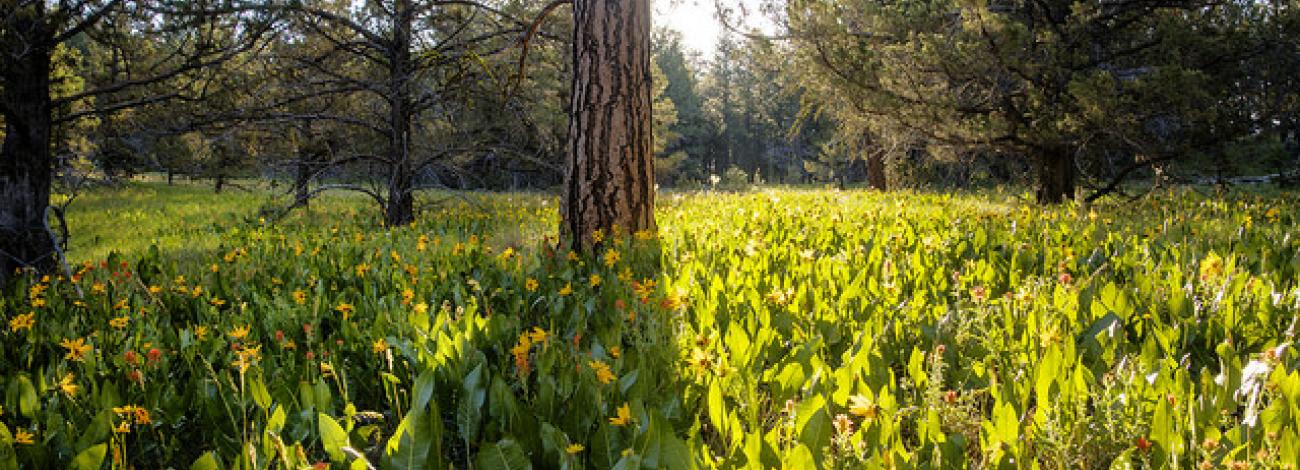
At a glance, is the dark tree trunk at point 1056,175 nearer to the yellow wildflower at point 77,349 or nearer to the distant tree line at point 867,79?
the distant tree line at point 867,79

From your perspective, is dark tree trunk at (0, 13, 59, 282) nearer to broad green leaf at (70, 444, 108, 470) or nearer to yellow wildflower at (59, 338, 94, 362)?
yellow wildflower at (59, 338, 94, 362)

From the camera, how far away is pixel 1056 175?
9.78 metres

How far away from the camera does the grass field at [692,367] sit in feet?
5.33

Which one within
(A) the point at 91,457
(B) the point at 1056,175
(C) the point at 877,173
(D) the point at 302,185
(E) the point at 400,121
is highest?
(E) the point at 400,121

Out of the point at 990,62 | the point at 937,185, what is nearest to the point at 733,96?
the point at 937,185

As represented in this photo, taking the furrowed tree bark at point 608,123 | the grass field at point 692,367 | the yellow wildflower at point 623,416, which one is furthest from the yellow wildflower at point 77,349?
the furrowed tree bark at point 608,123

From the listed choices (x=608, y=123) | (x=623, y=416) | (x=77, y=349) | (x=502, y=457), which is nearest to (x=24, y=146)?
(x=77, y=349)

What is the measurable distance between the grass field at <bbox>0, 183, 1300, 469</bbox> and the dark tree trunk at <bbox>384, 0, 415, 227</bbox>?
15.5 ft

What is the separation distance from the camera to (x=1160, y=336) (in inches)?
88.0

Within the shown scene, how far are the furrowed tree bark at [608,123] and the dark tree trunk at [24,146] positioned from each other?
3.69 meters

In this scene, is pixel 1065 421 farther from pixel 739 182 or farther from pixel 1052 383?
pixel 739 182

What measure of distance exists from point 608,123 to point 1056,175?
7647 mm

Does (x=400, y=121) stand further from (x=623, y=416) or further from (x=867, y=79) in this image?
(x=623, y=416)

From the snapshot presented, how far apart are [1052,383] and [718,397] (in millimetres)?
901
